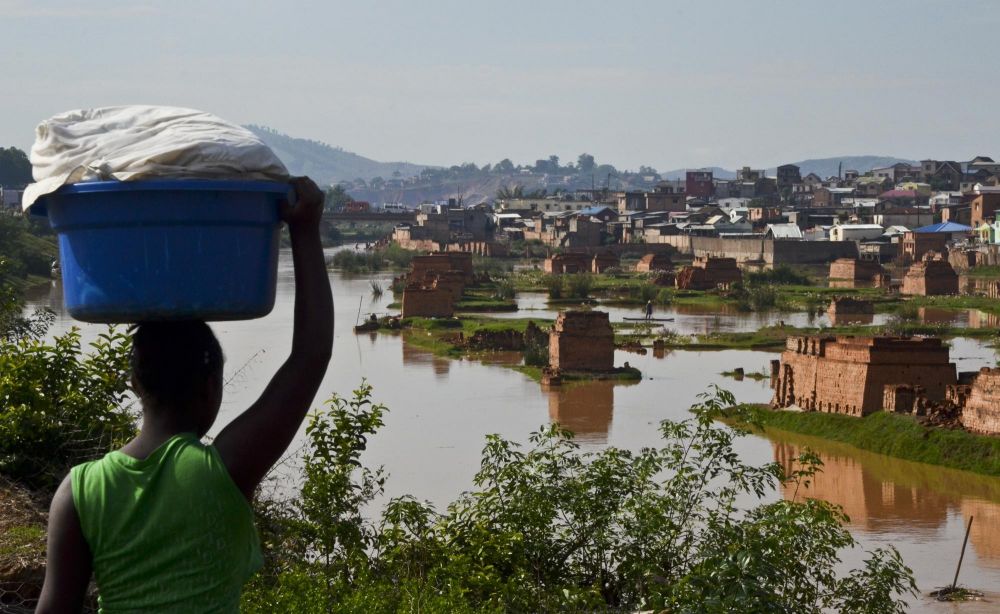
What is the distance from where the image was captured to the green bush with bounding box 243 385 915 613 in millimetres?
7590

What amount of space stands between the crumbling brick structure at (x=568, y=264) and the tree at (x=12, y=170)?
4024cm

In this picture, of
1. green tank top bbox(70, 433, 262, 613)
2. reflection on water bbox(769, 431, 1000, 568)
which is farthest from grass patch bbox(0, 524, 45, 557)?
reflection on water bbox(769, 431, 1000, 568)

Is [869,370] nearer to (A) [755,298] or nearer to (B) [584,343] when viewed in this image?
(B) [584,343]

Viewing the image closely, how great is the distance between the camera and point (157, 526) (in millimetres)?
2242

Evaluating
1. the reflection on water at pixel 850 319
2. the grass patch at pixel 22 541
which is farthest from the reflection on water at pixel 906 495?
the reflection on water at pixel 850 319

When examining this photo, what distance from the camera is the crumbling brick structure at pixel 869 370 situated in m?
23.3

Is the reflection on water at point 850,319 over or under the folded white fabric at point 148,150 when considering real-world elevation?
under

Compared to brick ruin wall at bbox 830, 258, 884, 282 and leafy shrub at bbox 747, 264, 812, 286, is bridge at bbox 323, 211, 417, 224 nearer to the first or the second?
leafy shrub at bbox 747, 264, 812, 286

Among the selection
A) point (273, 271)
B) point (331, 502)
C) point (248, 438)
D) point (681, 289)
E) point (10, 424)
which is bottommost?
point (681, 289)

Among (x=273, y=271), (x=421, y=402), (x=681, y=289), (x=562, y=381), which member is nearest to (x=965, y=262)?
(x=681, y=289)

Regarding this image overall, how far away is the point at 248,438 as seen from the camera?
2.38 metres

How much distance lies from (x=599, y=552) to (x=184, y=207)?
685 cm

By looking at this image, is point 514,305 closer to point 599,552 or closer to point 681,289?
point 681,289

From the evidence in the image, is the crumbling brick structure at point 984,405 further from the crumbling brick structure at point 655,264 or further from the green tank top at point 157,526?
the crumbling brick structure at point 655,264
